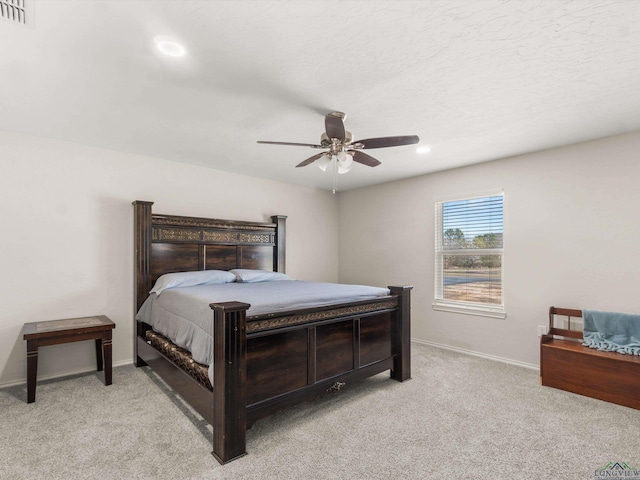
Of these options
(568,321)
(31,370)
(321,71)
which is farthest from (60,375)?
(568,321)

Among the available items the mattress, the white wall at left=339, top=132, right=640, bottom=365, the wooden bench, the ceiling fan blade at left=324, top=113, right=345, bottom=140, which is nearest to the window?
the white wall at left=339, top=132, right=640, bottom=365

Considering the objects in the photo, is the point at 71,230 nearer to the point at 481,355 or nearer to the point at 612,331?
the point at 481,355

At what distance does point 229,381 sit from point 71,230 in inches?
104

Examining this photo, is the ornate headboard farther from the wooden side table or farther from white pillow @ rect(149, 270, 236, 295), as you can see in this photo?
the wooden side table

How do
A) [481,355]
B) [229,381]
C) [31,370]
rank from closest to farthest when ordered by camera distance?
1. [229,381]
2. [31,370]
3. [481,355]

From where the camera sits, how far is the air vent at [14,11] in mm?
1511

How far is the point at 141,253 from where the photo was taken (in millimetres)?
3658

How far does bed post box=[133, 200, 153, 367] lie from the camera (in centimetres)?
365

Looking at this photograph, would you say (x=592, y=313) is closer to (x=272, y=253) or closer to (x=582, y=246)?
(x=582, y=246)

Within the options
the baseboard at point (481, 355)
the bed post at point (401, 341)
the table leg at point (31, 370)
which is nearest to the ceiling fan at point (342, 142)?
the bed post at point (401, 341)

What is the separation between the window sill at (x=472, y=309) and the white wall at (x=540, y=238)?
0.07 m

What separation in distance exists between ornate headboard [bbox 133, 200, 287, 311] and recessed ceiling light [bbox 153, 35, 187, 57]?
7.15ft

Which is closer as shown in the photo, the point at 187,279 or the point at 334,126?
the point at 334,126

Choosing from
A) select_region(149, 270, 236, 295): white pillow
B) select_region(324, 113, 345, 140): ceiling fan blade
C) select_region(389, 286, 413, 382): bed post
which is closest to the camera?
select_region(324, 113, 345, 140): ceiling fan blade
